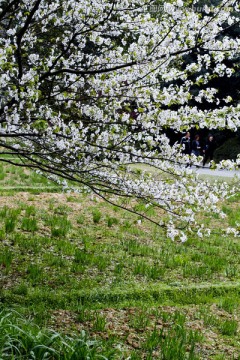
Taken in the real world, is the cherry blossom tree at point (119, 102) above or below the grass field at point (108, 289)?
above

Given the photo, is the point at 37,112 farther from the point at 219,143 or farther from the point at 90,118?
the point at 219,143

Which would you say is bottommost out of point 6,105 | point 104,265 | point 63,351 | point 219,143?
point 63,351

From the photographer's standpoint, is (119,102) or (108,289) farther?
(108,289)

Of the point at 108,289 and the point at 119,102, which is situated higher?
the point at 119,102

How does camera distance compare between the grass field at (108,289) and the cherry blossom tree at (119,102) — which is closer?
the grass field at (108,289)

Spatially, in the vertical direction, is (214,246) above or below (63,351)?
above

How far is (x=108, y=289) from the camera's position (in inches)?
246

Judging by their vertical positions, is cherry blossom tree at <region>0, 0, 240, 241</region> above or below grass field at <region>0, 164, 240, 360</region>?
above

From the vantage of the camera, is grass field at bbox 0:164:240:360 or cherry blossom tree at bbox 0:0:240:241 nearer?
grass field at bbox 0:164:240:360

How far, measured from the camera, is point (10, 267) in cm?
656

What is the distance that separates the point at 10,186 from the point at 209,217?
457cm

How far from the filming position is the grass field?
4238 mm

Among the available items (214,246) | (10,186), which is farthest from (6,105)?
(10,186)

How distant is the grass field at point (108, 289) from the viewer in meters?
4.24
